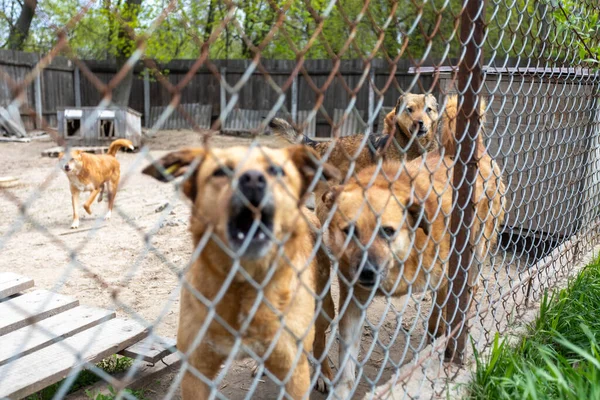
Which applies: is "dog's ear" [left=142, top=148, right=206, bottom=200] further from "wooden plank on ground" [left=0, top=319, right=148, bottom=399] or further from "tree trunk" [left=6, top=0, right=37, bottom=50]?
"tree trunk" [left=6, top=0, right=37, bottom=50]

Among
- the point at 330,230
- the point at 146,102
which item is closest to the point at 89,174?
the point at 330,230

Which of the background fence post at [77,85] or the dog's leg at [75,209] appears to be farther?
the background fence post at [77,85]

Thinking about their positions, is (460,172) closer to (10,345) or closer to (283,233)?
(283,233)

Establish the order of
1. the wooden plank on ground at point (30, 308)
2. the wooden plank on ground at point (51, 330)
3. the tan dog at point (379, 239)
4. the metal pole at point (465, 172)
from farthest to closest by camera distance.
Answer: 1. the wooden plank on ground at point (30, 308)
2. the wooden plank on ground at point (51, 330)
3. the tan dog at point (379, 239)
4. the metal pole at point (465, 172)

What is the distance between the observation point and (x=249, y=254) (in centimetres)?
179

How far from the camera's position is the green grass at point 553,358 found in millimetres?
2201

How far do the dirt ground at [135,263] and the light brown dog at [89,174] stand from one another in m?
0.30

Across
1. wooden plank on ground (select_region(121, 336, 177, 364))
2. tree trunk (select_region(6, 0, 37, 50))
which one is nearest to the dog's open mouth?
wooden plank on ground (select_region(121, 336, 177, 364))

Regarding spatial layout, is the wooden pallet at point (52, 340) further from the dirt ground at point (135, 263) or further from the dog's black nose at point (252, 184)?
the dog's black nose at point (252, 184)

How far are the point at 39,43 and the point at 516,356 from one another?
27.5 metres

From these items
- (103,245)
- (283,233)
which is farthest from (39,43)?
(283,233)

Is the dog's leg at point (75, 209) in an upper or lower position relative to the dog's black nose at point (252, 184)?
lower

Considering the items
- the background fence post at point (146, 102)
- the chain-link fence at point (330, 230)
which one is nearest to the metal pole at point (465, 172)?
the chain-link fence at point (330, 230)

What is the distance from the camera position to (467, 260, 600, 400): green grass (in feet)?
7.22
